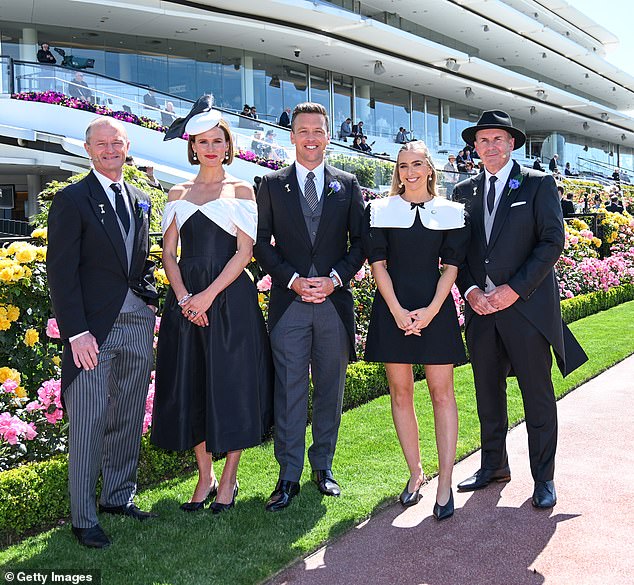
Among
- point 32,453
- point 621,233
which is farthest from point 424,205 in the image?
point 621,233

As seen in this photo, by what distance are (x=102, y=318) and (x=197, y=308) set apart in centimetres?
50

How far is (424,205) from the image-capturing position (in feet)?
13.7

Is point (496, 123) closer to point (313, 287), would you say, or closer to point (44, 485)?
point (313, 287)

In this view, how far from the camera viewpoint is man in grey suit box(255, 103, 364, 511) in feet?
14.3

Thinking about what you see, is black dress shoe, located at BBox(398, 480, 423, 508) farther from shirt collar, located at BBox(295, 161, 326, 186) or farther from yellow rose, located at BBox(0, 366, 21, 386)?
yellow rose, located at BBox(0, 366, 21, 386)

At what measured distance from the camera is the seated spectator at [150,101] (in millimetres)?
17812

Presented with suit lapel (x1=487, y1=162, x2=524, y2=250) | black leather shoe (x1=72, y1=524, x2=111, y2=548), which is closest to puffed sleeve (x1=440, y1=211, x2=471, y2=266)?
suit lapel (x1=487, y1=162, x2=524, y2=250)

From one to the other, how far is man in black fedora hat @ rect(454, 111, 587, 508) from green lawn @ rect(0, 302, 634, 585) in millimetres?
702

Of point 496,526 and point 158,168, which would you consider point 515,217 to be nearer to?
point 496,526

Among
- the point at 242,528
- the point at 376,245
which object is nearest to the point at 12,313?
the point at 242,528

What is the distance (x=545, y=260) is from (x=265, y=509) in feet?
7.06

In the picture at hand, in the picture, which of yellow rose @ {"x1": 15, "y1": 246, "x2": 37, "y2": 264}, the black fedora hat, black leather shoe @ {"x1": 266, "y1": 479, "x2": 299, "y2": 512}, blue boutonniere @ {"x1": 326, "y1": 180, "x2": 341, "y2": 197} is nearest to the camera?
black leather shoe @ {"x1": 266, "y1": 479, "x2": 299, "y2": 512}

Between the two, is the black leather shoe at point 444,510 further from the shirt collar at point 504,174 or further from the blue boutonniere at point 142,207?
the blue boutonniere at point 142,207

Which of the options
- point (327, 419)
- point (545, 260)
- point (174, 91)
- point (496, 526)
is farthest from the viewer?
point (174, 91)
